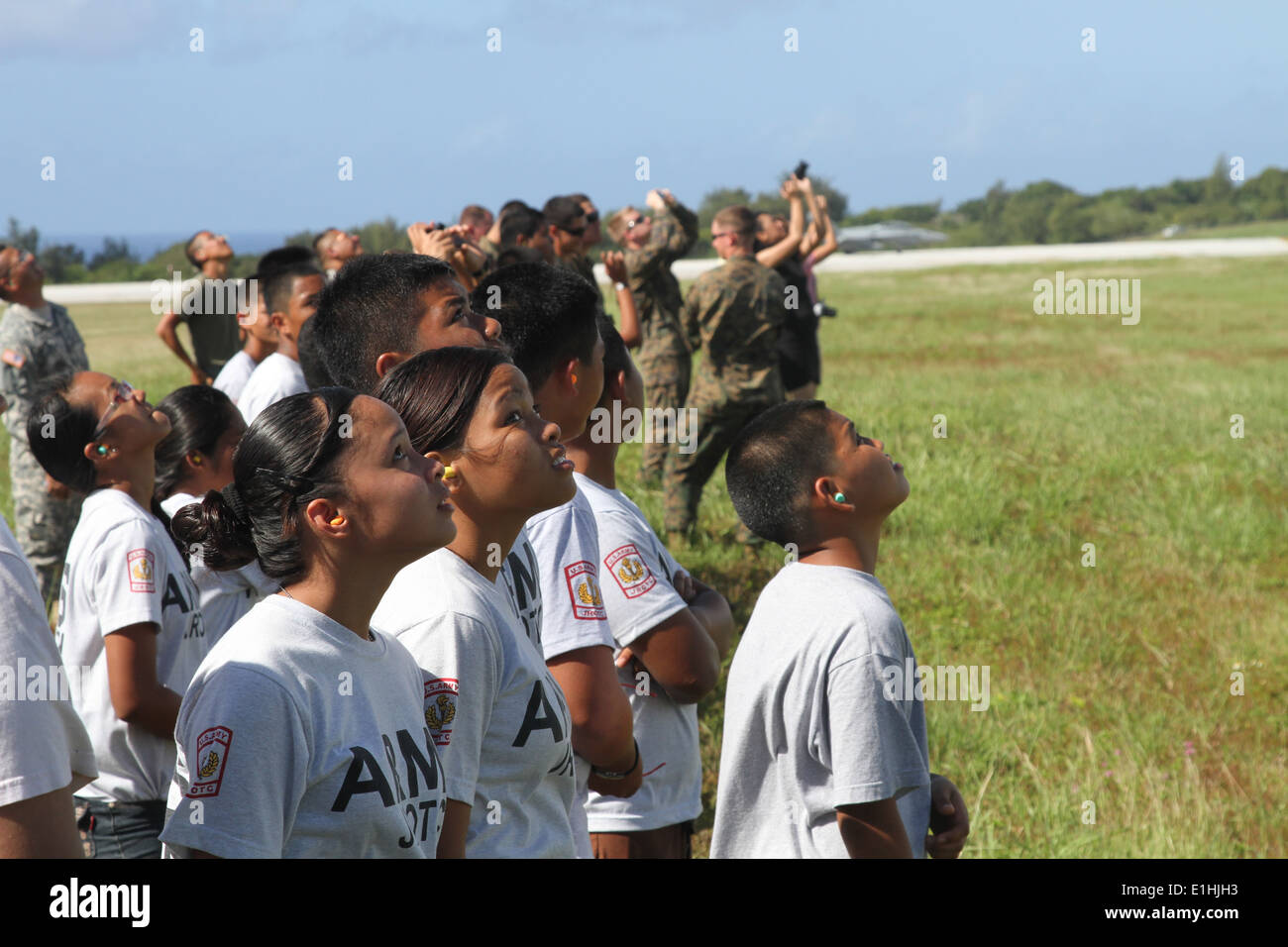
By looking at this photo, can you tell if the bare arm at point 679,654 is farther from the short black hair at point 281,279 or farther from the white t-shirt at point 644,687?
the short black hair at point 281,279

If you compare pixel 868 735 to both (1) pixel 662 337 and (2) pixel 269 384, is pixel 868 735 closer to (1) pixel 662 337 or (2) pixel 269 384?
(2) pixel 269 384

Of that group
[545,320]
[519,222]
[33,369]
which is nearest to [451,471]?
[545,320]

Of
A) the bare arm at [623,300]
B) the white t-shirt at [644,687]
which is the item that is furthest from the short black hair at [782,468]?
the bare arm at [623,300]

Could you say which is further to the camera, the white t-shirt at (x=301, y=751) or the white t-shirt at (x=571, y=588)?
the white t-shirt at (x=571, y=588)

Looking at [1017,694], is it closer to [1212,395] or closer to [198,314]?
[198,314]

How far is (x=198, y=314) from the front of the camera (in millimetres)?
8359

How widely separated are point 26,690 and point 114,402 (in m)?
1.63

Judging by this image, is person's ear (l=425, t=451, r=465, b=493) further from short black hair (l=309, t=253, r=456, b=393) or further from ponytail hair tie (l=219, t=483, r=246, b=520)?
short black hair (l=309, t=253, r=456, b=393)

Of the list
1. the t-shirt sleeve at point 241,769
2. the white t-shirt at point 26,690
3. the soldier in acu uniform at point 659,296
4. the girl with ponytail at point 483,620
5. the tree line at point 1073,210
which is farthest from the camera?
the tree line at point 1073,210

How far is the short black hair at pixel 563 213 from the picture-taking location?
7539 mm

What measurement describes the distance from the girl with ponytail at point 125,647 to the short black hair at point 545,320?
1045 millimetres

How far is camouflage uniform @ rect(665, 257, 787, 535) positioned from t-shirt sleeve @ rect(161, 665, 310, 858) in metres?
6.24

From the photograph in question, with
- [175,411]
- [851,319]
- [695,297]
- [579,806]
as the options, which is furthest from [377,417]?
[851,319]
